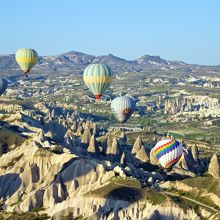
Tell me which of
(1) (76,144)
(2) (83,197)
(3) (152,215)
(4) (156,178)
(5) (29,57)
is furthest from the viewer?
(5) (29,57)

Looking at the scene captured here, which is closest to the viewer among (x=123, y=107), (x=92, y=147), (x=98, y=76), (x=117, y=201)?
(x=117, y=201)

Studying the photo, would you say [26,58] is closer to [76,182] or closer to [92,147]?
[92,147]

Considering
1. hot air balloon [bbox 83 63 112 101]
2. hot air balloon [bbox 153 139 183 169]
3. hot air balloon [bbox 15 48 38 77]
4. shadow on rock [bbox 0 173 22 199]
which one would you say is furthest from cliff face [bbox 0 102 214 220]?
hot air balloon [bbox 15 48 38 77]

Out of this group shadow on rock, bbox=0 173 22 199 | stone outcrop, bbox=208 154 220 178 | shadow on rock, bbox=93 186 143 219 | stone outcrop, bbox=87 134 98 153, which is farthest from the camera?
stone outcrop, bbox=87 134 98 153

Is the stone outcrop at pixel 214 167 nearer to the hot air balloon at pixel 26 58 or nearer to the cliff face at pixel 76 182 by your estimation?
the cliff face at pixel 76 182

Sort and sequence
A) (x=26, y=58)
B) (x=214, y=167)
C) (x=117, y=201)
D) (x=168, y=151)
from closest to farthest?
(x=117, y=201) < (x=168, y=151) < (x=214, y=167) < (x=26, y=58)

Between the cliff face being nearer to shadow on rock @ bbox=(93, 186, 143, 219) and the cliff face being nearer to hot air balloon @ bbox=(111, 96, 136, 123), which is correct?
shadow on rock @ bbox=(93, 186, 143, 219)

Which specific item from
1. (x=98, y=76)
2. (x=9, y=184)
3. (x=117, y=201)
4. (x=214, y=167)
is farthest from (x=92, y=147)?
(x=117, y=201)

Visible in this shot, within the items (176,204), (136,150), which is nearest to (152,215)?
(176,204)

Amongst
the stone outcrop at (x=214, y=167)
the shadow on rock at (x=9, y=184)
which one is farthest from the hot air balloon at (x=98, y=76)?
the shadow on rock at (x=9, y=184)

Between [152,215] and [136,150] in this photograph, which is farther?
[136,150]

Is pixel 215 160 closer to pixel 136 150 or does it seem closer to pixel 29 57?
pixel 136 150
